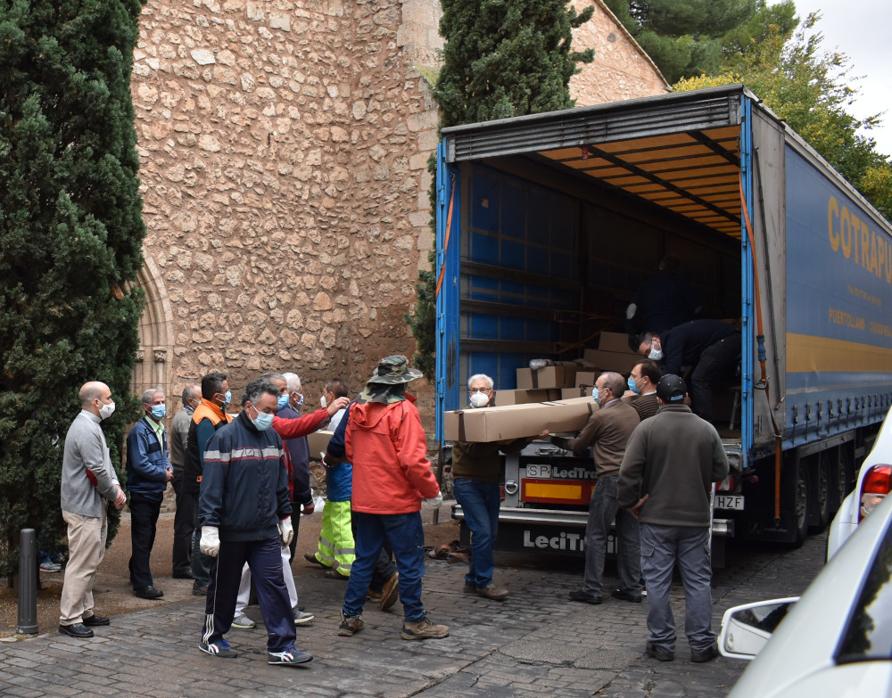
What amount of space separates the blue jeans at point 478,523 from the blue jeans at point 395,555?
1064 millimetres

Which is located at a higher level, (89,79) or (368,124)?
(368,124)

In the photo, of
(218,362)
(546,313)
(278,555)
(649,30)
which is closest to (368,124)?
(218,362)

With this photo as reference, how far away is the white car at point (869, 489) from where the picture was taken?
536cm

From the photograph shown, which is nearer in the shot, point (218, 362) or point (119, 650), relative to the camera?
point (119, 650)

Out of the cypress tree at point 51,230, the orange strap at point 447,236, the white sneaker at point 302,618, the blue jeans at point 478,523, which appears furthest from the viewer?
the orange strap at point 447,236

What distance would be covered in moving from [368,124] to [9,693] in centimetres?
1033

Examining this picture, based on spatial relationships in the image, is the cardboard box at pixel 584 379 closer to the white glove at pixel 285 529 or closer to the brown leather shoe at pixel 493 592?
the brown leather shoe at pixel 493 592

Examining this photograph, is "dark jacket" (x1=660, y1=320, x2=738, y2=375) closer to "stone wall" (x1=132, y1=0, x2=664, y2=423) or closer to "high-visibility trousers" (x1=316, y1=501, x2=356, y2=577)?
"high-visibility trousers" (x1=316, y1=501, x2=356, y2=577)

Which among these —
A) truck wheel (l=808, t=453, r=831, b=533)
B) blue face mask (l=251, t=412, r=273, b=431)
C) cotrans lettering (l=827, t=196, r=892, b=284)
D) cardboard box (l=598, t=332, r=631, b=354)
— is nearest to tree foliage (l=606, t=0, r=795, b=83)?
cotrans lettering (l=827, t=196, r=892, b=284)

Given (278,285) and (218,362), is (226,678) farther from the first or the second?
(278,285)

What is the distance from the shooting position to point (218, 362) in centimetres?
1260

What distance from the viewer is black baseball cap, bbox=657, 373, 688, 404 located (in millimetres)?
6109

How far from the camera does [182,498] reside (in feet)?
26.5

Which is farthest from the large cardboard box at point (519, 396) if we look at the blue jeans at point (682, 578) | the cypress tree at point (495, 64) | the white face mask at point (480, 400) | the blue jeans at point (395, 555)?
the blue jeans at point (682, 578)
